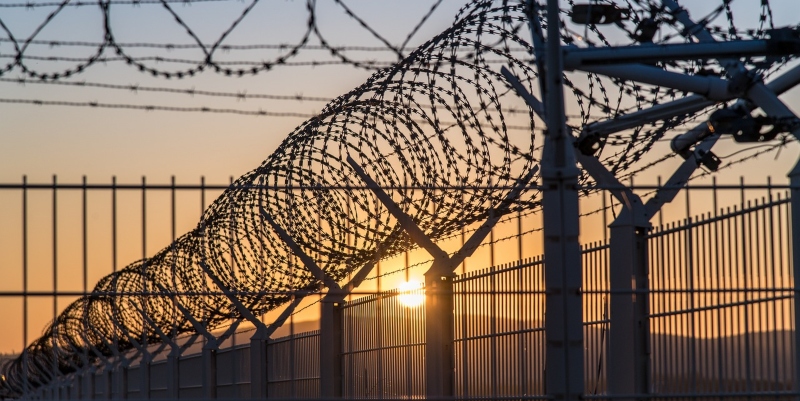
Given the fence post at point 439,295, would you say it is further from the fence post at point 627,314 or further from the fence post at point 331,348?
the fence post at point 331,348

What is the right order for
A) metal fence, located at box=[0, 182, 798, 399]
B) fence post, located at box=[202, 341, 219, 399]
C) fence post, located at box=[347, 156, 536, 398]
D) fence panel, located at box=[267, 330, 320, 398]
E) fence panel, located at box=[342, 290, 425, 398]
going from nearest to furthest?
metal fence, located at box=[0, 182, 798, 399], fence post, located at box=[347, 156, 536, 398], fence panel, located at box=[342, 290, 425, 398], fence panel, located at box=[267, 330, 320, 398], fence post, located at box=[202, 341, 219, 399]

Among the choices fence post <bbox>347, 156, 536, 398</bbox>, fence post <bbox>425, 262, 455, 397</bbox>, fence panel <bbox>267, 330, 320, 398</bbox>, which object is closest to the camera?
fence post <bbox>347, 156, 536, 398</bbox>

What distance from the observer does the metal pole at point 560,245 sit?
5.87 m

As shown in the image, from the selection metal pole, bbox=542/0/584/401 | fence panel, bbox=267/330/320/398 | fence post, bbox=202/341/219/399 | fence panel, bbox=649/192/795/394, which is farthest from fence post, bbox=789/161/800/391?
fence post, bbox=202/341/219/399

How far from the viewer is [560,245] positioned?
593 centimetres

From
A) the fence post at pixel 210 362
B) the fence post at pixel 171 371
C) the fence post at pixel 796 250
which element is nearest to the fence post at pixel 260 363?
the fence post at pixel 171 371

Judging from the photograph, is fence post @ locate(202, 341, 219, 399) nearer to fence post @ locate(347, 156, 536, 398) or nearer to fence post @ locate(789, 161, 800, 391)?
fence post @ locate(347, 156, 536, 398)

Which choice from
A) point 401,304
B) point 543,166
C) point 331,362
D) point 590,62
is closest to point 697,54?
point 590,62

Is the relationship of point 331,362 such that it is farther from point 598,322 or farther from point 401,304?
point 598,322

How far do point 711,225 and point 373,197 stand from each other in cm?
223

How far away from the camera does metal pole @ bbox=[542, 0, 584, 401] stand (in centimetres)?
587

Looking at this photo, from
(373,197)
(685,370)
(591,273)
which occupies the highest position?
(373,197)

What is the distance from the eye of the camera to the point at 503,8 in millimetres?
9062

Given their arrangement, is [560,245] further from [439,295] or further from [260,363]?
[260,363]
